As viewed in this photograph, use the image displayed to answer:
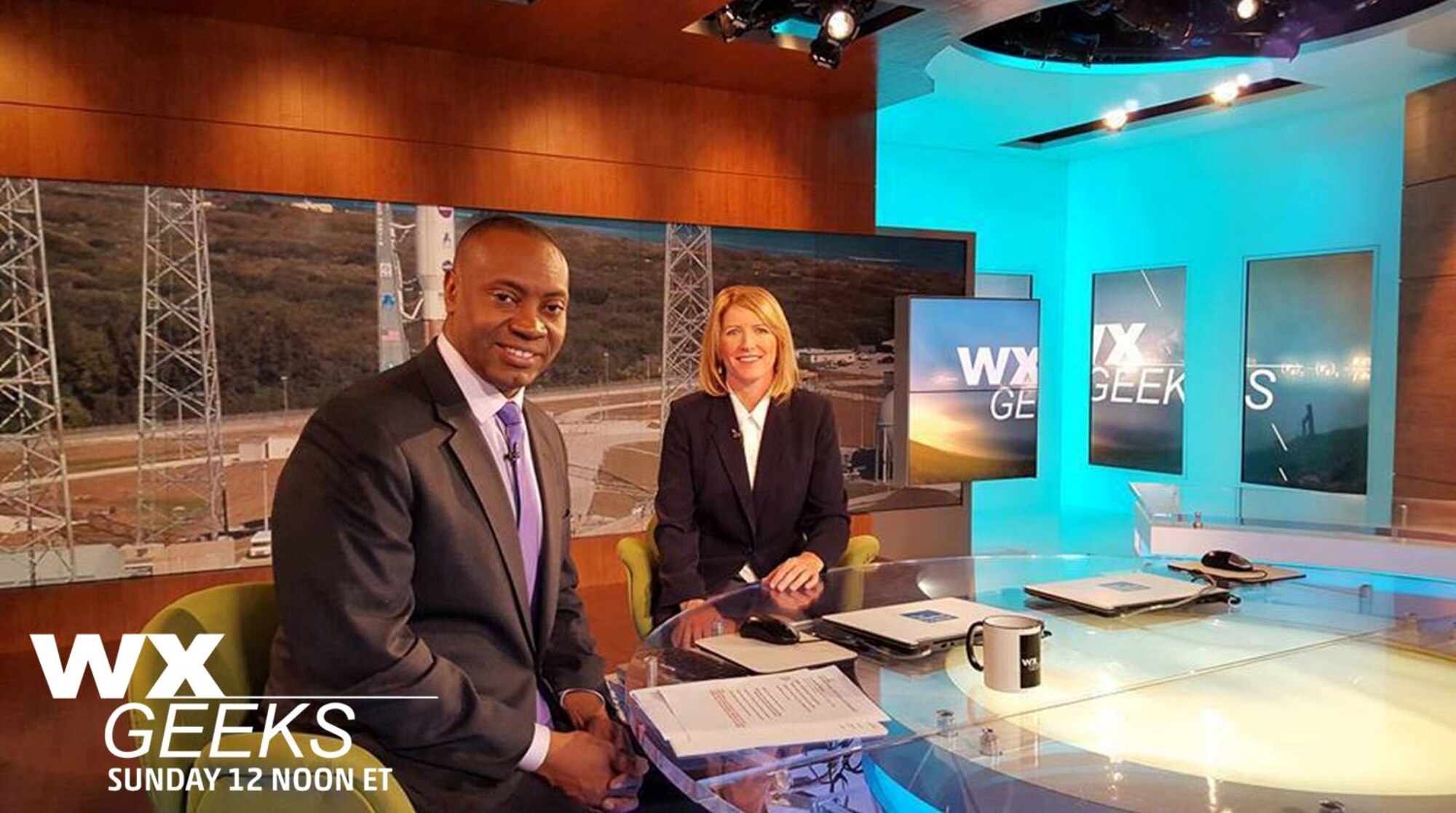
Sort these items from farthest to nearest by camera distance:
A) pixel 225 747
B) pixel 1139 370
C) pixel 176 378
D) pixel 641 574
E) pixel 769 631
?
pixel 1139 370 → pixel 176 378 → pixel 641 574 → pixel 769 631 → pixel 225 747

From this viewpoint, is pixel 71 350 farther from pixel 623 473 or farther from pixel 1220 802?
pixel 1220 802

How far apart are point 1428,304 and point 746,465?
4954 mm

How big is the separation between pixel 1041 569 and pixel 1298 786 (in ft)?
4.48

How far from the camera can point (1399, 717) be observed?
1.72 meters

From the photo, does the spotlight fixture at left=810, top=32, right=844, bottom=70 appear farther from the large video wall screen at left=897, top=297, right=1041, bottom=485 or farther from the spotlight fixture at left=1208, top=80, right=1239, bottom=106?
the spotlight fixture at left=1208, top=80, right=1239, bottom=106

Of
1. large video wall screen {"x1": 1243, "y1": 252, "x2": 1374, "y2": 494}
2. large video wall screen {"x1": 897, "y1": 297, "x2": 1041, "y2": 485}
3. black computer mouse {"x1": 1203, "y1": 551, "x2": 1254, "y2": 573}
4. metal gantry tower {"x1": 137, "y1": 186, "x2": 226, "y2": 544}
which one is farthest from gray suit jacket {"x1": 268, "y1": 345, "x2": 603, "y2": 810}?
large video wall screen {"x1": 1243, "y1": 252, "x2": 1374, "y2": 494}

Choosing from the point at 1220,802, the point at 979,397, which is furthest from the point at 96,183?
the point at 1220,802

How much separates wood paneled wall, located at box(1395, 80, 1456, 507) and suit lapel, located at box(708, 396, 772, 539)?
15.4ft

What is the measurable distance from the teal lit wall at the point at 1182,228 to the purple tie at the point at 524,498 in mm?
5594

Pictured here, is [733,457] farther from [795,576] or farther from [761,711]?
[761,711]

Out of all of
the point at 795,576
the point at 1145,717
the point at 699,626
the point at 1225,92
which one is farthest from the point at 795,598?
the point at 1225,92

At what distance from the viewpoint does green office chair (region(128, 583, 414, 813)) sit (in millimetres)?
1371

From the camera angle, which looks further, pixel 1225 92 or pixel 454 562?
pixel 1225 92
